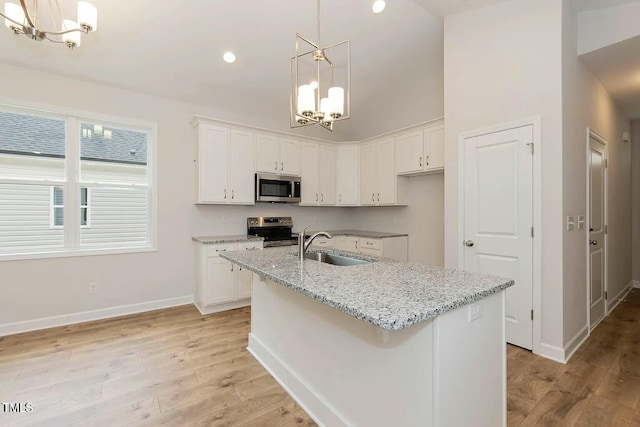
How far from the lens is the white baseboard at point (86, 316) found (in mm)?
3105

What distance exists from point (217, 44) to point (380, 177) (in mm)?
2884

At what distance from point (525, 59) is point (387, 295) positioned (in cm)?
262

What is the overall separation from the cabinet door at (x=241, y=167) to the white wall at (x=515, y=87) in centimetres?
255

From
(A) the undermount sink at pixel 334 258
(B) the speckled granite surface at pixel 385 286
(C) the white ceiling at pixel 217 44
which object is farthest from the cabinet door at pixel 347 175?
(B) the speckled granite surface at pixel 385 286

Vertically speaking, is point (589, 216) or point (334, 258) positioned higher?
point (589, 216)

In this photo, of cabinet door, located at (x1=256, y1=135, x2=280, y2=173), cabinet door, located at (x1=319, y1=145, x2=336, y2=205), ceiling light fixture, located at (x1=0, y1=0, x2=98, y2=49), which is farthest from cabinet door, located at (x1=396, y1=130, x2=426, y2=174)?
ceiling light fixture, located at (x1=0, y1=0, x2=98, y2=49)

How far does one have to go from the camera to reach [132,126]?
12.3ft

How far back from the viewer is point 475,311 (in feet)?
4.77

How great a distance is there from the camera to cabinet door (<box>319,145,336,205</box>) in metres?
4.96

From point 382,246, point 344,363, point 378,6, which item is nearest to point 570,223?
point 382,246

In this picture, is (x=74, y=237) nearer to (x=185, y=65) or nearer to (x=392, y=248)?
(x=185, y=65)

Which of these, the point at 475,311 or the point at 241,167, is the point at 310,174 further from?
the point at 475,311

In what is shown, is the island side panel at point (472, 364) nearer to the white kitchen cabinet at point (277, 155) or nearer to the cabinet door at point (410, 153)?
the cabinet door at point (410, 153)

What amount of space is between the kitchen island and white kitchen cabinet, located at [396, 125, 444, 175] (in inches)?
94.3
